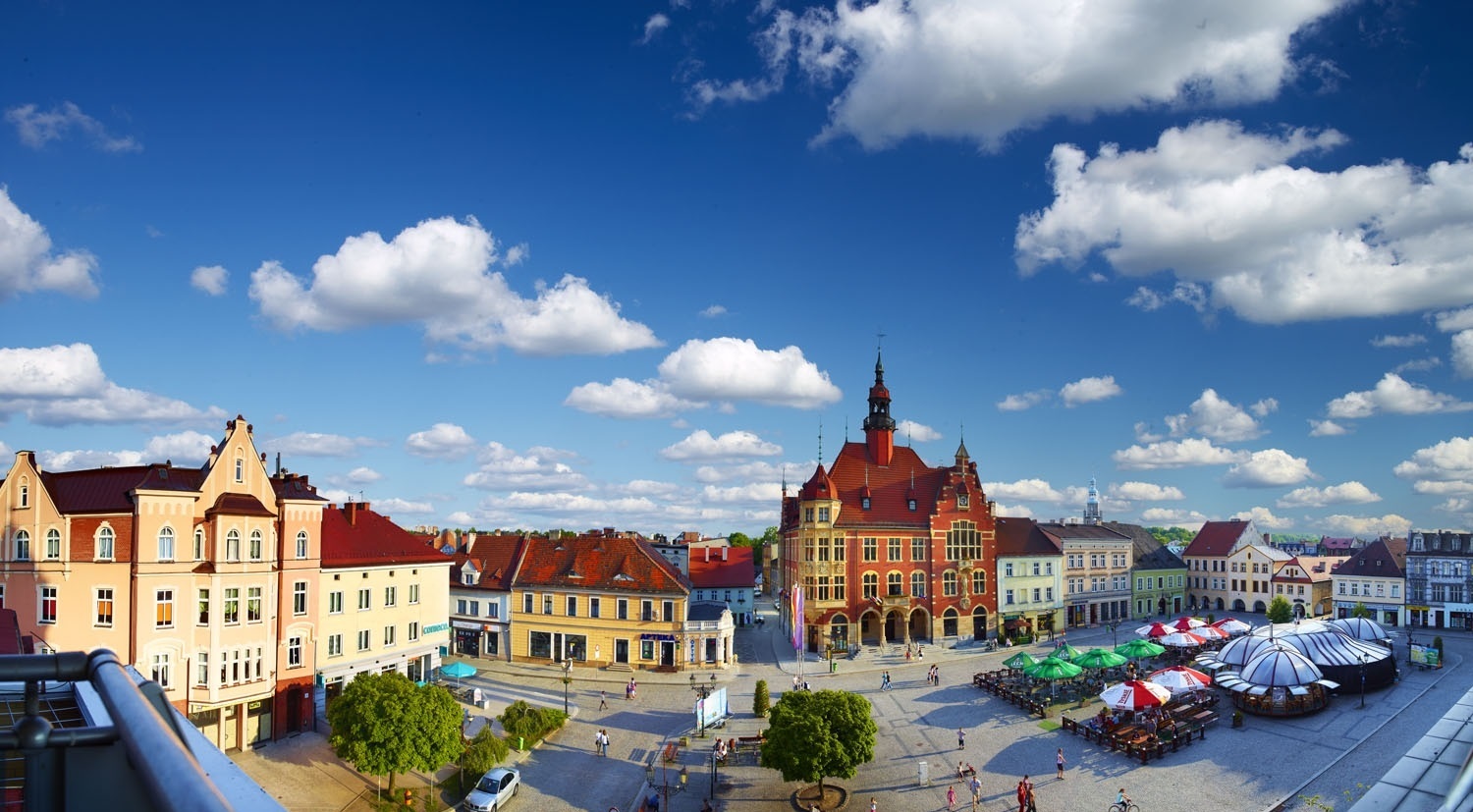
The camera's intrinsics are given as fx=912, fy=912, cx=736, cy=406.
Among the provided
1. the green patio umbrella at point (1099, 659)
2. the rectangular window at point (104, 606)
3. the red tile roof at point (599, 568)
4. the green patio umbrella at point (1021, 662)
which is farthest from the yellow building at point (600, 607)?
the rectangular window at point (104, 606)

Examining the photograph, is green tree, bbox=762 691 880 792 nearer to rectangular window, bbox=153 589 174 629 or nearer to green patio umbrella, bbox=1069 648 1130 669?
green patio umbrella, bbox=1069 648 1130 669

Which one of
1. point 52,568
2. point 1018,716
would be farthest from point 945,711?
point 52,568

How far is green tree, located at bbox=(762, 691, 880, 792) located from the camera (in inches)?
1235

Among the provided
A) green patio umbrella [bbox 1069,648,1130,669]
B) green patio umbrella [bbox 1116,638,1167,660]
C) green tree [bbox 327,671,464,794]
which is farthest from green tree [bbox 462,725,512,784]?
green patio umbrella [bbox 1116,638,1167,660]

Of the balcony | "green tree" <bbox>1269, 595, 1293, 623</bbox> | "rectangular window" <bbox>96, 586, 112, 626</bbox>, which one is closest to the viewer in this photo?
the balcony

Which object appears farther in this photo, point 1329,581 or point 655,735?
point 1329,581

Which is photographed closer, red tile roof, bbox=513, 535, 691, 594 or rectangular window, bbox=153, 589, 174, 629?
rectangular window, bbox=153, 589, 174, 629

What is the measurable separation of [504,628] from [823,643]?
73.0 feet

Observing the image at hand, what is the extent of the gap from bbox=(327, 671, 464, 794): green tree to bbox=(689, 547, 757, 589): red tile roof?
149 ft

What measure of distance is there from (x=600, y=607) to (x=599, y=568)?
2.61 meters

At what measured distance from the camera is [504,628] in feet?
201

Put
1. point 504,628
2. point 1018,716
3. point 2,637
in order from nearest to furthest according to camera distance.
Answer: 1. point 2,637
2. point 1018,716
3. point 504,628

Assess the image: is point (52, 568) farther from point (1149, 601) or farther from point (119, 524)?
point (1149, 601)

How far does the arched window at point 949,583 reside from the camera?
229ft
